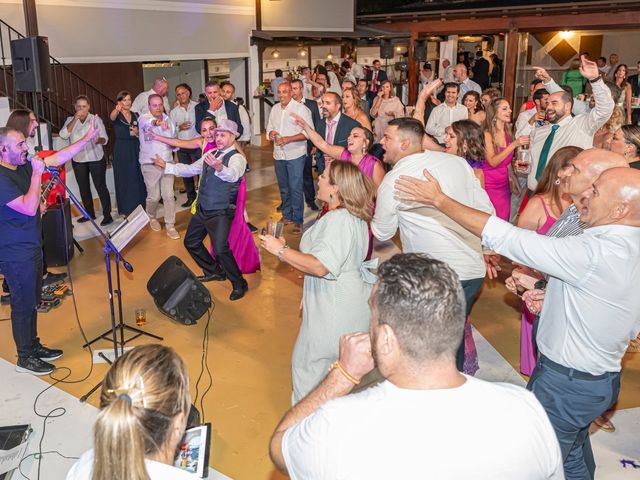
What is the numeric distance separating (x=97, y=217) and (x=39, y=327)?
10.8ft

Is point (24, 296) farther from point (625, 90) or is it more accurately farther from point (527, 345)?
point (625, 90)

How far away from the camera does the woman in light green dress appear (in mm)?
3080

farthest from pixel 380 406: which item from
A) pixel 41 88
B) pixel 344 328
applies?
pixel 41 88

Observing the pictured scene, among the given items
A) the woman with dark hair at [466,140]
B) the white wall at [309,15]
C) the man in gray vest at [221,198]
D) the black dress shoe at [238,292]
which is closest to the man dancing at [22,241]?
the man in gray vest at [221,198]

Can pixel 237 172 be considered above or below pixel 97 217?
above

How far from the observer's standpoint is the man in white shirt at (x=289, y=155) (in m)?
7.46

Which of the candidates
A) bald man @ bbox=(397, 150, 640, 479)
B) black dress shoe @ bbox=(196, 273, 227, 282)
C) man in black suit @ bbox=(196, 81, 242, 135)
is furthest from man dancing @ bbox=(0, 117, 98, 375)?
man in black suit @ bbox=(196, 81, 242, 135)

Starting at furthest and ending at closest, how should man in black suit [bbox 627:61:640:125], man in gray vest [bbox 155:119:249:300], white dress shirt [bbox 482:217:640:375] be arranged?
1. man in black suit [bbox 627:61:640:125]
2. man in gray vest [bbox 155:119:249:300]
3. white dress shirt [bbox 482:217:640:375]

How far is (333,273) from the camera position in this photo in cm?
305

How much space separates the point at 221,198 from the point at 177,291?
40.8 inches

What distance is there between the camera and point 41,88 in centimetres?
610

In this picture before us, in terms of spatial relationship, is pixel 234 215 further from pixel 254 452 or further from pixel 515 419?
pixel 515 419

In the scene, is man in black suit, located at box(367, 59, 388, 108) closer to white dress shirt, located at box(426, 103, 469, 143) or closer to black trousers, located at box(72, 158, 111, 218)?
white dress shirt, located at box(426, 103, 469, 143)

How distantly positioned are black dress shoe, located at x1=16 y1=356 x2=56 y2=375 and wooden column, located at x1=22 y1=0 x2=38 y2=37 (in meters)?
6.21
